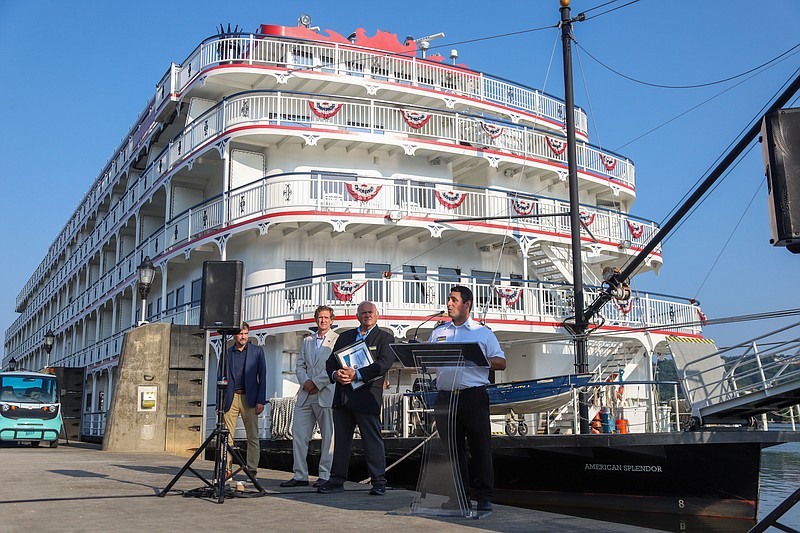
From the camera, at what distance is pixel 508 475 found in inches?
517

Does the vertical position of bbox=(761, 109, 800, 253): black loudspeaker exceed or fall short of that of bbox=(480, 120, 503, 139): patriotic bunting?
it falls short

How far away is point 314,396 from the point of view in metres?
8.98

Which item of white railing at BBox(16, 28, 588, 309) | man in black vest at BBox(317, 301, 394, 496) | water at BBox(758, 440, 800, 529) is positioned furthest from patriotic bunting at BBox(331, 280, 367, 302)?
man in black vest at BBox(317, 301, 394, 496)

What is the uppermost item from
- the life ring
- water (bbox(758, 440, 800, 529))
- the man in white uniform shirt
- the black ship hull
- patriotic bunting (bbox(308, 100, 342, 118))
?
patriotic bunting (bbox(308, 100, 342, 118))

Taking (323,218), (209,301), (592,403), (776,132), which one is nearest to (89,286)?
(323,218)

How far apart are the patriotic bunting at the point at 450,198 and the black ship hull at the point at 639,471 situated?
314 inches

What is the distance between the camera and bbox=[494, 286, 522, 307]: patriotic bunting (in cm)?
1891

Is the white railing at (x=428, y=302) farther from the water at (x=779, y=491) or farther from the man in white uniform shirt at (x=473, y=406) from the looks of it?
the man in white uniform shirt at (x=473, y=406)

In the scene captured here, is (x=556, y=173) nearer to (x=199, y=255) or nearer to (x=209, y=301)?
(x=199, y=255)

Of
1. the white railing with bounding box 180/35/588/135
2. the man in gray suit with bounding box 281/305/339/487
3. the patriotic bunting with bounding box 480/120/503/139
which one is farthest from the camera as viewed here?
the white railing with bounding box 180/35/588/135

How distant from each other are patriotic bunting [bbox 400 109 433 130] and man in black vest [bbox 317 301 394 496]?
13.4 metres

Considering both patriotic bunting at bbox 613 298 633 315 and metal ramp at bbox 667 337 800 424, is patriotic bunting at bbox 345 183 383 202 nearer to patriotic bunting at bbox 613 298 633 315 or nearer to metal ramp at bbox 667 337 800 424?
patriotic bunting at bbox 613 298 633 315

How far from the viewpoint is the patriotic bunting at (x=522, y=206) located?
20828 mm

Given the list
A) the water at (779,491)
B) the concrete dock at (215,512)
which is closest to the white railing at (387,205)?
the water at (779,491)
